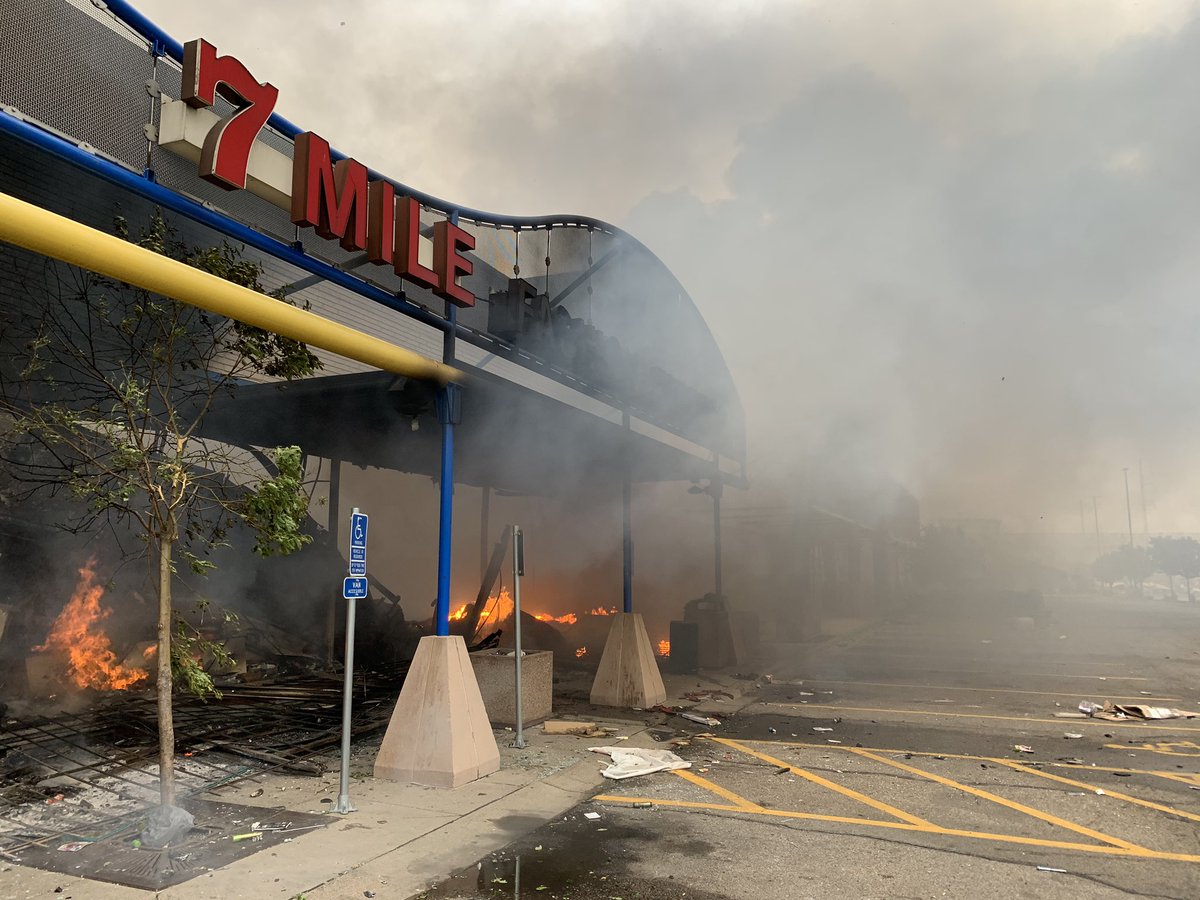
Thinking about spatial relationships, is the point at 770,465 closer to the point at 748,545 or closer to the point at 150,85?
the point at 748,545

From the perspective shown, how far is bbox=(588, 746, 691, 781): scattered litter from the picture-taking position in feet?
18.7

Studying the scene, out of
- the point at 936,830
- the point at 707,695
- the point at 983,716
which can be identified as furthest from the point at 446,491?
the point at 983,716

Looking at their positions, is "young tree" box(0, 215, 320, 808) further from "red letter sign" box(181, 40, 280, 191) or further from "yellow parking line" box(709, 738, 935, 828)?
"yellow parking line" box(709, 738, 935, 828)

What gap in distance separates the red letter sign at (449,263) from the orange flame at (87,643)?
6.73m

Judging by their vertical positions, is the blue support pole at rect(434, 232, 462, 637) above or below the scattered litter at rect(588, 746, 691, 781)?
above

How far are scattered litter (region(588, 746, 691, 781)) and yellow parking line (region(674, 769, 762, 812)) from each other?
14 cm

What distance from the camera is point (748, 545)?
62.7ft

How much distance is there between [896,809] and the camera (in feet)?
15.9

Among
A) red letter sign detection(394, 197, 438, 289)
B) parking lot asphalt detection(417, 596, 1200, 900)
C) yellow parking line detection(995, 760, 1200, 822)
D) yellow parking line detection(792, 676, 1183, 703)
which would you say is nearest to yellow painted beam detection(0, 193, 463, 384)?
red letter sign detection(394, 197, 438, 289)

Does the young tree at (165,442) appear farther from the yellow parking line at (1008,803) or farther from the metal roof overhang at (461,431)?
the yellow parking line at (1008,803)

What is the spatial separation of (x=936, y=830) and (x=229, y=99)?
242 inches

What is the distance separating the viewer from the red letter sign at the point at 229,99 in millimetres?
4367

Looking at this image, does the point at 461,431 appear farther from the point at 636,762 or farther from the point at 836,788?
the point at 836,788

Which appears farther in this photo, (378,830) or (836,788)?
(836,788)
